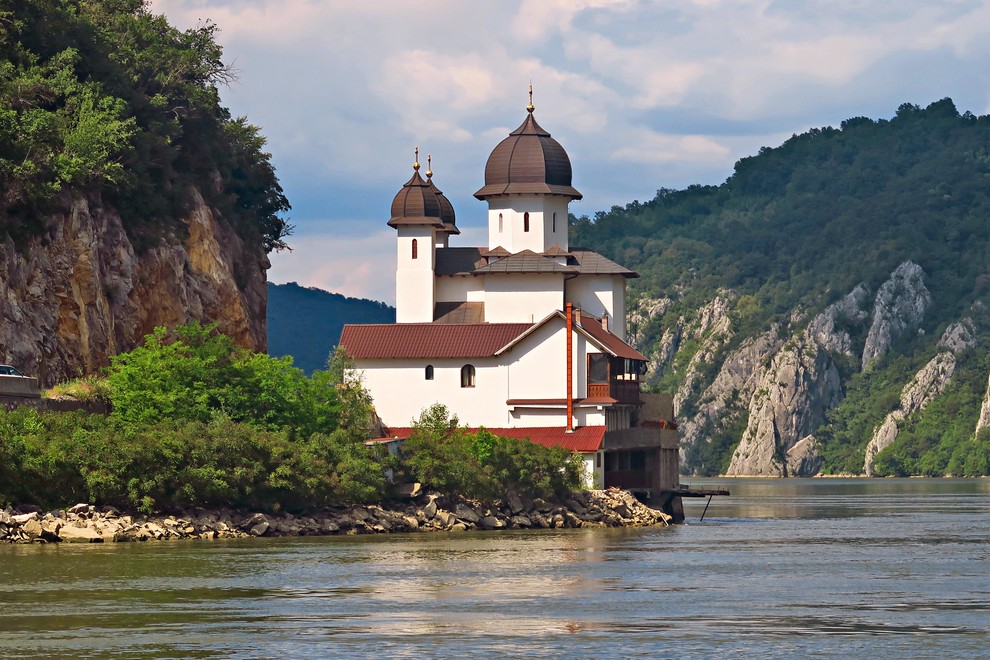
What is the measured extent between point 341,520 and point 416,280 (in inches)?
1208

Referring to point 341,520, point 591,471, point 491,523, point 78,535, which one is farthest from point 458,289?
point 78,535

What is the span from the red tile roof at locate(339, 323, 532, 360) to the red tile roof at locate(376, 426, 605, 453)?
381cm

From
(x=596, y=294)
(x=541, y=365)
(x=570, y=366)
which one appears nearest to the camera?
(x=570, y=366)

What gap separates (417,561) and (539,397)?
3309cm

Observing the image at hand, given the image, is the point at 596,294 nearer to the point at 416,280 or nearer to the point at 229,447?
the point at 416,280

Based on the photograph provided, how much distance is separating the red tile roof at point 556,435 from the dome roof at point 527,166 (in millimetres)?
15614

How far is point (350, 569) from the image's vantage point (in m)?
56.3

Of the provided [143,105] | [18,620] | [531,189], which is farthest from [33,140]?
[18,620]

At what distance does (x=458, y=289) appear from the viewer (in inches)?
4082

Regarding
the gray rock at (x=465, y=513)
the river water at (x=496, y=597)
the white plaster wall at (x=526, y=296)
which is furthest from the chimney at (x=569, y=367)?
the river water at (x=496, y=597)

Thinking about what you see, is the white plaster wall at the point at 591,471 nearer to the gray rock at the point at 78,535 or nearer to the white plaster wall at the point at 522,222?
the white plaster wall at the point at 522,222

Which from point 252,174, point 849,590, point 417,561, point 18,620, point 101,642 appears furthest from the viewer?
point 252,174

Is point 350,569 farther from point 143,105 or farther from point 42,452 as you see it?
point 143,105

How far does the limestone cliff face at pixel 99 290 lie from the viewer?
3123 inches
